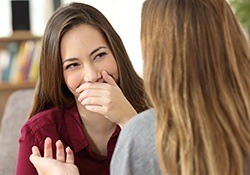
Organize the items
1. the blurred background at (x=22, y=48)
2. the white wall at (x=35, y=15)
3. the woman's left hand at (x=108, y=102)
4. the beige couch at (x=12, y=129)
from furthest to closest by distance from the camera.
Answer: the white wall at (x=35, y=15)
the blurred background at (x=22, y=48)
the beige couch at (x=12, y=129)
the woman's left hand at (x=108, y=102)

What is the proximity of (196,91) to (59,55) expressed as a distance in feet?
2.27

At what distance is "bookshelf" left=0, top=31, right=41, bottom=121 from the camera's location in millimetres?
4258

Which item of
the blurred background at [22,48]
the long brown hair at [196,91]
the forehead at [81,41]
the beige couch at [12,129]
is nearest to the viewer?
the long brown hair at [196,91]

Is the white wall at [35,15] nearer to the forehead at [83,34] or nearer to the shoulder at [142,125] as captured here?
the forehead at [83,34]

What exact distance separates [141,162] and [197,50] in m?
0.29

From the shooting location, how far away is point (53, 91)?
75.5 inches

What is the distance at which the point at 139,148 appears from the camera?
1291 mm

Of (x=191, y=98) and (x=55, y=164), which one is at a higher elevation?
(x=191, y=98)

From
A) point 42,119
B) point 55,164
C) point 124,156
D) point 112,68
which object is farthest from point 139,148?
point 42,119

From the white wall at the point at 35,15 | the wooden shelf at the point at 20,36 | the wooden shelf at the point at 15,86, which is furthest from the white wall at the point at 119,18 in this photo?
the wooden shelf at the point at 15,86

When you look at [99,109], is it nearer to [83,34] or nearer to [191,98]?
[83,34]

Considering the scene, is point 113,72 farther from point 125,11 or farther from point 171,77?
point 125,11

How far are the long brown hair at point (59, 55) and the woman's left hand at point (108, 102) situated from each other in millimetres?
148

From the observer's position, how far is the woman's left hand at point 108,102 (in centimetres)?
169
